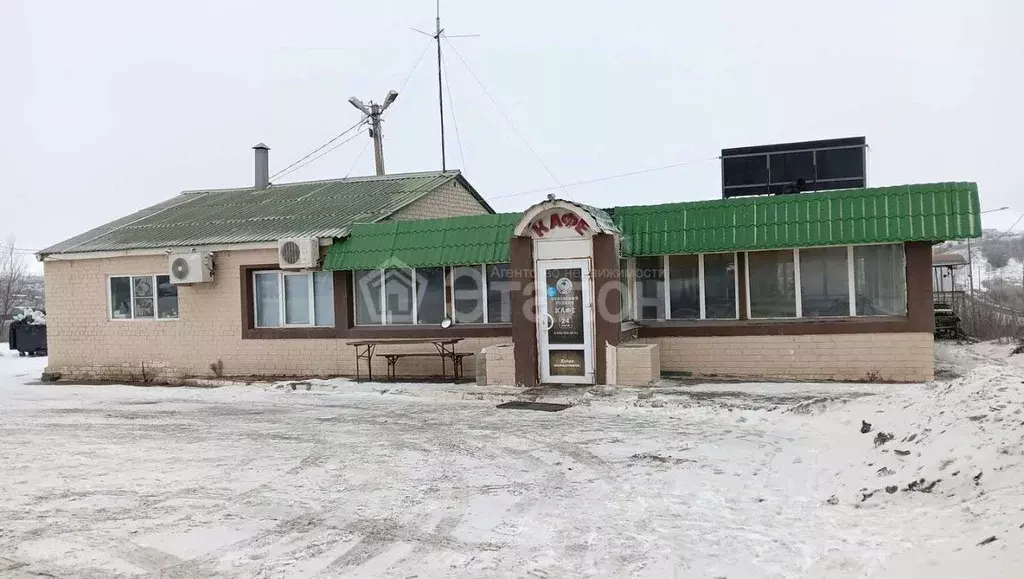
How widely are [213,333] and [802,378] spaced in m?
12.0

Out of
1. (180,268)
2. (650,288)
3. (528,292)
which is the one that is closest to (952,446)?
(528,292)

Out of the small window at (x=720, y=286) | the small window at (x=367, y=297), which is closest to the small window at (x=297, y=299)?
the small window at (x=367, y=297)

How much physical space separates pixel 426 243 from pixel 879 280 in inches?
317

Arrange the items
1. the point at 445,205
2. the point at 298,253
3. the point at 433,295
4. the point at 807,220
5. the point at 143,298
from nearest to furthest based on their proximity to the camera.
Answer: the point at 807,220, the point at 298,253, the point at 433,295, the point at 143,298, the point at 445,205

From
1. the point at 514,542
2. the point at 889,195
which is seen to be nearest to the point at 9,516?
the point at 514,542

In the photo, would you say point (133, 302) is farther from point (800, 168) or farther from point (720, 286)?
point (800, 168)

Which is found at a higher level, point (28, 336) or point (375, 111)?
point (375, 111)

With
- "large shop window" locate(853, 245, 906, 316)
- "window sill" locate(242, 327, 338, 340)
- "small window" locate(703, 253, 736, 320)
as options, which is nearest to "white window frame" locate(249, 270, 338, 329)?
"window sill" locate(242, 327, 338, 340)

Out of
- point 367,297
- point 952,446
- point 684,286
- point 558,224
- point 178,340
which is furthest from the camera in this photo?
point 178,340

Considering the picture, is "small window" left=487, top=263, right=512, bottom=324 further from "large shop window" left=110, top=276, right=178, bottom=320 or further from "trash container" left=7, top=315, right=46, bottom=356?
"trash container" left=7, top=315, right=46, bottom=356

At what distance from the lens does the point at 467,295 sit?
15.6 metres

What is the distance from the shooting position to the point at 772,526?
5973 millimetres

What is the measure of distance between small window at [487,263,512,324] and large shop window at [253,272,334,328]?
347 cm

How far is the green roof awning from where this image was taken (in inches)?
493
